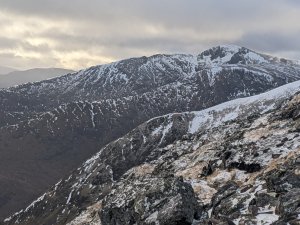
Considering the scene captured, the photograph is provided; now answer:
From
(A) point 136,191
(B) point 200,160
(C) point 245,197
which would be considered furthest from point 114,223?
(B) point 200,160

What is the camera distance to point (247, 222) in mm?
36406

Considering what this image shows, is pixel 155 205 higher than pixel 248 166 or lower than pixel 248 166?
higher

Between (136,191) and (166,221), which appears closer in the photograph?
(166,221)

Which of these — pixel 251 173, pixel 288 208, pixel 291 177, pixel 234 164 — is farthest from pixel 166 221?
pixel 234 164

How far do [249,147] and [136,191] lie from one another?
41.7 meters

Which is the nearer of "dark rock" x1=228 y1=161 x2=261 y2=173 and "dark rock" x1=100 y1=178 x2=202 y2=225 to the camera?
"dark rock" x1=100 y1=178 x2=202 y2=225


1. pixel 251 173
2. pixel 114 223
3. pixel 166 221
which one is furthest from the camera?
pixel 251 173

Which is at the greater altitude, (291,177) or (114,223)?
(291,177)

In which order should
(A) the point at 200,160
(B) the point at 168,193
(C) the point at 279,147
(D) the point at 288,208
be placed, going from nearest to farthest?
(D) the point at 288,208, (B) the point at 168,193, (C) the point at 279,147, (A) the point at 200,160

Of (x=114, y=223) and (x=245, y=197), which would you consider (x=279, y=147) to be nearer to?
(x=245, y=197)

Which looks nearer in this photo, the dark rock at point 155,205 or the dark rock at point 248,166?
the dark rock at point 155,205

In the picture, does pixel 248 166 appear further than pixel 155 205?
Yes

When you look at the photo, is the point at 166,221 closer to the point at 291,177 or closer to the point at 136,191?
the point at 136,191

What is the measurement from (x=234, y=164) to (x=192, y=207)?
121 feet
